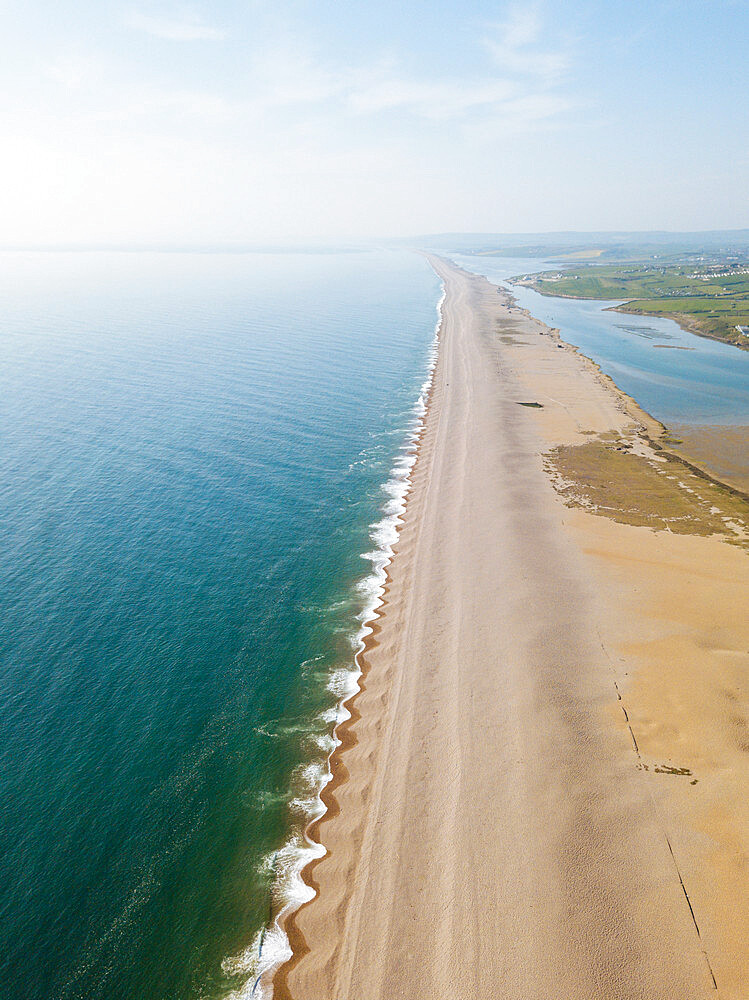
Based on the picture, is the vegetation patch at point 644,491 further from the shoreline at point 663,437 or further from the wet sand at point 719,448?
the wet sand at point 719,448

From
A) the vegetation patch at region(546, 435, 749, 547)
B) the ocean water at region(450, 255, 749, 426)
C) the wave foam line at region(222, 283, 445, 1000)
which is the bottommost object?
the wave foam line at region(222, 283, 445, 1000)

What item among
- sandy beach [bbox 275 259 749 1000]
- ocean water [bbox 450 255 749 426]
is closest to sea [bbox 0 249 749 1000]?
ocean water [bbox 450 255 749 426]

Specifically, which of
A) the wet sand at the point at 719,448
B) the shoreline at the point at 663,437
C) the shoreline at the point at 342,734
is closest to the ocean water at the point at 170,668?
the shoreline at the point at 342,734

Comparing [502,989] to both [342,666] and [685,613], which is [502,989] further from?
[685,613]

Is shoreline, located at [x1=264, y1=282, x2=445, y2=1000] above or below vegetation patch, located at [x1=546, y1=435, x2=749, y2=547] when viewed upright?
below

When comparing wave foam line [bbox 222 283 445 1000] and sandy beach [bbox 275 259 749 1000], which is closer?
wave foam line [bbox 222 283 445 1000]

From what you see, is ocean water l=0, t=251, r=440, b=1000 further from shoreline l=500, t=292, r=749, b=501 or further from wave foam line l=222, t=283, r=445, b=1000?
shoreline l=500, t=292, r=749, b=501

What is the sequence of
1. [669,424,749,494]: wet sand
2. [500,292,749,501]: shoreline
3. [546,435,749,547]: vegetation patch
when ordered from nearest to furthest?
[546,435,749,547]: vegetation patch → [500,292,749,501]: shoreline → [669,424,749,494]: wet sand
